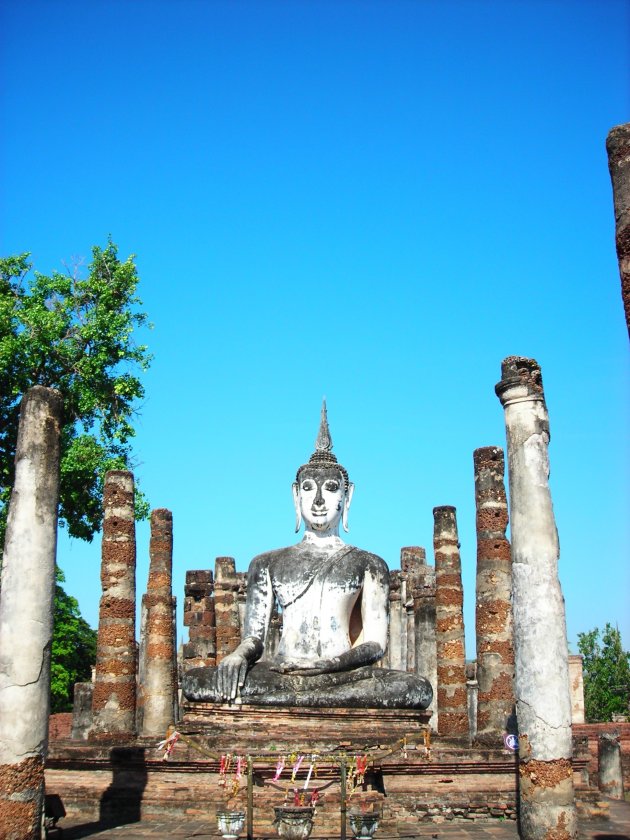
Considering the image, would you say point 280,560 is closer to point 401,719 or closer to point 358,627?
point 358,627

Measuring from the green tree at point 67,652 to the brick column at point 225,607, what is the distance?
8.27 metres

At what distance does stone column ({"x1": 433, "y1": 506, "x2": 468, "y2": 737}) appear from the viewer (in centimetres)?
1753

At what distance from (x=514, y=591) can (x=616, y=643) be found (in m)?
26.7

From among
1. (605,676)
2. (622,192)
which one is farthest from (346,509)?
(605,676)

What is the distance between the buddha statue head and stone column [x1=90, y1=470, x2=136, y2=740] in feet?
8.17

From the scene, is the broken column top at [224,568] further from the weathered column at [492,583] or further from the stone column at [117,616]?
the weathered column at [492,583]

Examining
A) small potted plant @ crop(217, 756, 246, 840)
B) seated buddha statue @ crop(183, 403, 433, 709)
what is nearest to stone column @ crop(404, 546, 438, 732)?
seated buddha statue @ crop(183, 403, 433, 709)

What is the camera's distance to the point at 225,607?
2445cm

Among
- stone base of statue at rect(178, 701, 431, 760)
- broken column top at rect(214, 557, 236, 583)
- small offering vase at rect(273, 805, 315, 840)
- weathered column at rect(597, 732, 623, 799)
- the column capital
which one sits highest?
the column capital

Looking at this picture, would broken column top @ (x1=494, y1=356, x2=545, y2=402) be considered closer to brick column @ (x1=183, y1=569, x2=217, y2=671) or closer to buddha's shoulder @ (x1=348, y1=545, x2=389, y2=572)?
buddha's shoulder @ (x1=348, y1=545, x2=389, y2=572)

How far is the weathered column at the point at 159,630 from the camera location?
59.6 feet

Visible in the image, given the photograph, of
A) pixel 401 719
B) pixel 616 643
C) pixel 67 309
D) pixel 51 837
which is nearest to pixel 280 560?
pixel 401 719

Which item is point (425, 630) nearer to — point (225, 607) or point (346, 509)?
point (225, 607)

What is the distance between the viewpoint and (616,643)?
33594 mm
